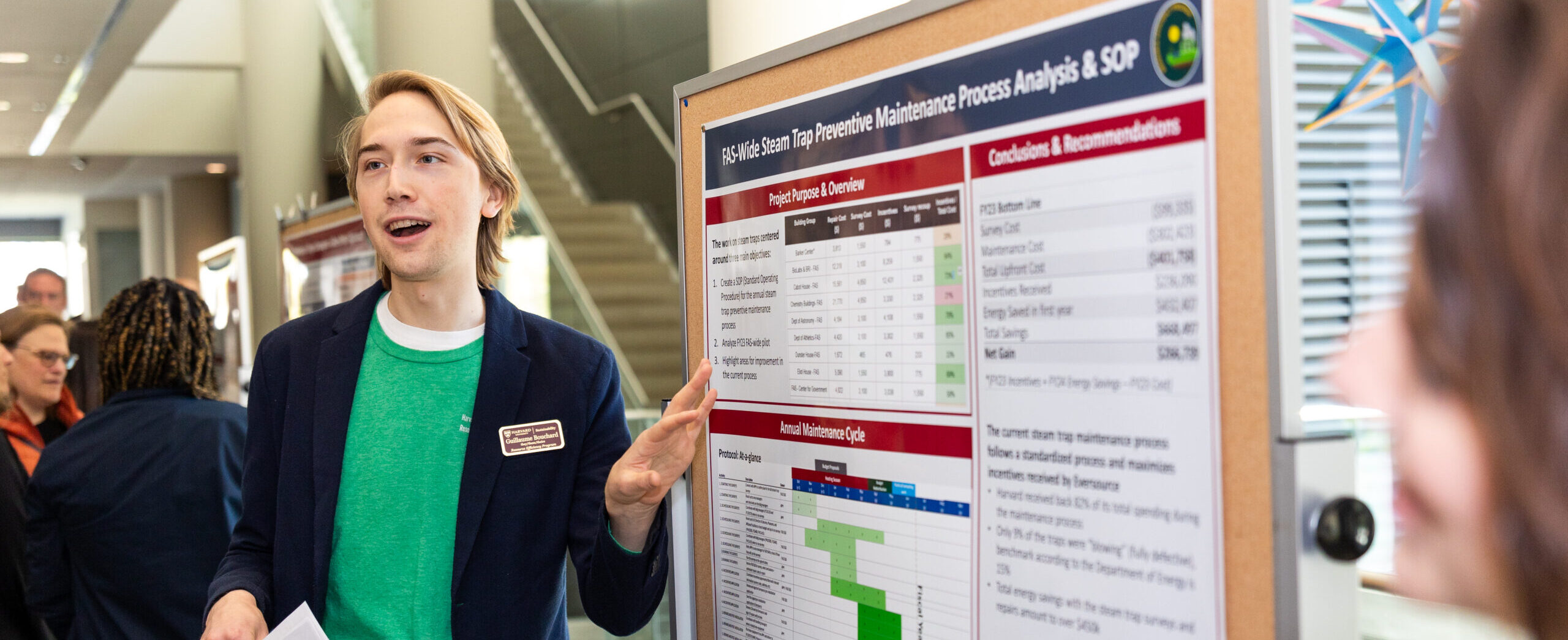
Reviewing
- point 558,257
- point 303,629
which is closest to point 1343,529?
point 303,629

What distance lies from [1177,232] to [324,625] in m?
1.36

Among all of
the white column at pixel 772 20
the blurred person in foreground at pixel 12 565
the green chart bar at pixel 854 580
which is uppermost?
the white column at pixel 772 20

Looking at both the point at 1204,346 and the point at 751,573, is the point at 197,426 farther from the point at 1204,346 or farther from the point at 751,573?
the point at 1204,346

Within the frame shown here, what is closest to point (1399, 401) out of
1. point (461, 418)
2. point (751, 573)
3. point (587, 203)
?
point (751, 573)

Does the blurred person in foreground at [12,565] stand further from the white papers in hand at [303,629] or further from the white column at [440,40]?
the white column at [440,40]

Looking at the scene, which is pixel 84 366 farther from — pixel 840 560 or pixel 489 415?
pixel 840 560

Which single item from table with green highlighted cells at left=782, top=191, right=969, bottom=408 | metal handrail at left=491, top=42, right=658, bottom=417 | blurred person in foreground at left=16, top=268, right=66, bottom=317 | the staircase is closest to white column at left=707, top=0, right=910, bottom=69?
table with green highlighted cells at left=782, top=191, right=969, bottom=408

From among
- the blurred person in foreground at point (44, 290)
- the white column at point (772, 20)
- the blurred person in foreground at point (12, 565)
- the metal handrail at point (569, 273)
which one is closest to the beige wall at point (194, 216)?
the metal handrail at point (569, 273)

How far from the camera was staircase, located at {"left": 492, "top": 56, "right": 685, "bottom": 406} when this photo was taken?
7.24m

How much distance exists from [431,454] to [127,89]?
12.2 meters

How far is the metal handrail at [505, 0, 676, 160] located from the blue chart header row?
248 inches

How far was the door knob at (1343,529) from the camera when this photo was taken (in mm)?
819

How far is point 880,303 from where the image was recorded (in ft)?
4.00

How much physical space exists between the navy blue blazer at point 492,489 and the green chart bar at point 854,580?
328 mm
